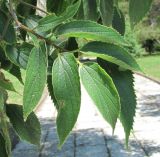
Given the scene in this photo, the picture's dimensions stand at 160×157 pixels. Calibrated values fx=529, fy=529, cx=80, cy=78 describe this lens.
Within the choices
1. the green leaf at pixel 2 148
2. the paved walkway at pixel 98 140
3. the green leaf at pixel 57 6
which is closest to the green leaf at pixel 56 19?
A: the green leaf at pixel 2 148

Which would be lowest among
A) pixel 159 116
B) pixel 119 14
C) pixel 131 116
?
pixel 159 116

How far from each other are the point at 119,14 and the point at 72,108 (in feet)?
1.43

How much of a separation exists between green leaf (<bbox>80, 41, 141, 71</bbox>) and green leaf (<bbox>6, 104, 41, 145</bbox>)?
260 millimetres

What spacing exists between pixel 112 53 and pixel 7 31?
0.96 ft

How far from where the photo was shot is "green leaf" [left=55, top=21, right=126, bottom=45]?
827mm

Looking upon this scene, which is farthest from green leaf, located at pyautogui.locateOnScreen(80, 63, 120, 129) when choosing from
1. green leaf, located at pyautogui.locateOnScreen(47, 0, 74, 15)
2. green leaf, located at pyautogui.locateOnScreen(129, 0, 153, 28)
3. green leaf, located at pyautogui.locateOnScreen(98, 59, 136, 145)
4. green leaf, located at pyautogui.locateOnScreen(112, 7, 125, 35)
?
green leaf, located at pyautogui.locateOnScreen(47, 0, 74, 15)

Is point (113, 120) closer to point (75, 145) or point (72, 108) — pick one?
point (72, 108)

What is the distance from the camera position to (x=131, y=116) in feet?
3.02

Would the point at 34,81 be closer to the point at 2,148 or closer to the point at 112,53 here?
the point at 112,53

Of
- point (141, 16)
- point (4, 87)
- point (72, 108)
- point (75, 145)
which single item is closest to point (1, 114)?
point (4, 87)

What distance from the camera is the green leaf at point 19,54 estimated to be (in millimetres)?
926

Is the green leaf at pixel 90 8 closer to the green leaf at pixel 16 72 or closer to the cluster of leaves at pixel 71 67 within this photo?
the cluster of leaves at pixel 71 67

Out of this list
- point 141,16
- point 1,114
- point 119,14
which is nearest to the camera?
point 1,114

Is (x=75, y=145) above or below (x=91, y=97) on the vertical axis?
below
